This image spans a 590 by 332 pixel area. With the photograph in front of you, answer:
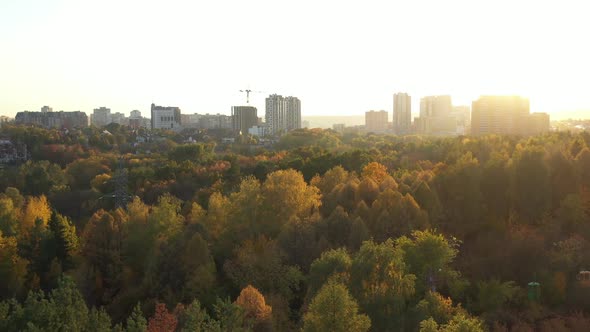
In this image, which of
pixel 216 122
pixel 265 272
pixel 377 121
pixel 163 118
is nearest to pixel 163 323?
pixel 265 272

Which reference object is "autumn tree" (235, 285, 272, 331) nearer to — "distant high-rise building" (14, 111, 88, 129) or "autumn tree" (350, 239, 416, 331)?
"autumn tree" (350, 239, 416, 331)

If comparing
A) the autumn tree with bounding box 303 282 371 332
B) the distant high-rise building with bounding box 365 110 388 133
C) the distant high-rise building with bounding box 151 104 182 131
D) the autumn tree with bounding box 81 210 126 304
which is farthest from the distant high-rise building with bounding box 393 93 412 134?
the autumn tree with bounding box 303 282 371 332

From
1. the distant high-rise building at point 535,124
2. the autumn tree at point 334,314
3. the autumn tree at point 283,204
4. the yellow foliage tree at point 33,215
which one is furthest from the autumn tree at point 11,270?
the distant high-rise building at point 535,124

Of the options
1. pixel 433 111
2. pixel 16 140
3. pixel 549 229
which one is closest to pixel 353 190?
pixel 549 229

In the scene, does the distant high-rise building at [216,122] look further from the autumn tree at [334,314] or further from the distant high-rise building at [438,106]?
the autumn tree at [334,314]

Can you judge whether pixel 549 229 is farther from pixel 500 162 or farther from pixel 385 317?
pixel 385 317

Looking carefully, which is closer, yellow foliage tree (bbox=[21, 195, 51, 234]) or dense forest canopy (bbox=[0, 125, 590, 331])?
dense forest canopy (bbox=[0, 125, 590, 331])

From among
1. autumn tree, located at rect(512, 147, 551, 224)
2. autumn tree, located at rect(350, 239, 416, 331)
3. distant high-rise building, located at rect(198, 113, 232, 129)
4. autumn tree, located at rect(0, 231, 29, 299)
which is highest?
distant high-rise building, located at rect(198, 113, 232, 129)

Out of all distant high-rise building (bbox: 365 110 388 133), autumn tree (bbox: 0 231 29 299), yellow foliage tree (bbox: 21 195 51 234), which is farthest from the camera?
distant high-rise building (bbox: 365 110 388 133)
